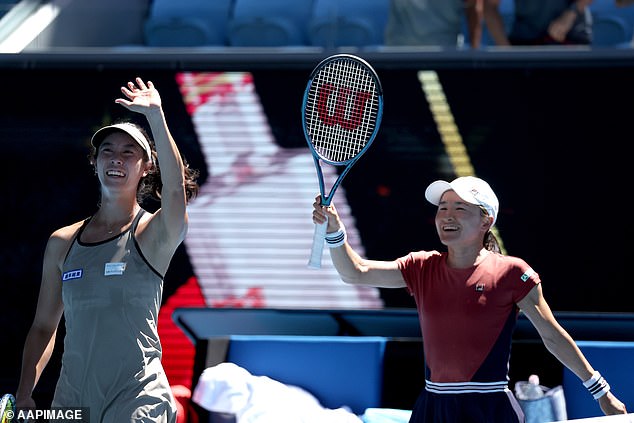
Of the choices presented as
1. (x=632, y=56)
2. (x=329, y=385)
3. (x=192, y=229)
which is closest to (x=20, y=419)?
(x=329, y=385)

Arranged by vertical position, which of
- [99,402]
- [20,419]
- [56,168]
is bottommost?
[56,168]

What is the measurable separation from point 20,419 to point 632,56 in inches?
164

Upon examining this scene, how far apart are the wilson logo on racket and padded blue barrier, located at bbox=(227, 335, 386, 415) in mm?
1494

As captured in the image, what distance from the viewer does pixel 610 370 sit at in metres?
5.30

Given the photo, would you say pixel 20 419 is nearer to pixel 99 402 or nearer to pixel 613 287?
pixel 99 402

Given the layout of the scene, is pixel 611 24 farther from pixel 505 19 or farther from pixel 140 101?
pixel 140 101

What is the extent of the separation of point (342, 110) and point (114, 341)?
58.0 inches

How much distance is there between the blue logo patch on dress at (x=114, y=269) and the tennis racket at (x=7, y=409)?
0.52 metres

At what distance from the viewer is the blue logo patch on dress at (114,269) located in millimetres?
3404

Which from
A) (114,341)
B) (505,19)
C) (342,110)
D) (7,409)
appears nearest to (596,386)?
(342,110)

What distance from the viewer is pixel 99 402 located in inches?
132

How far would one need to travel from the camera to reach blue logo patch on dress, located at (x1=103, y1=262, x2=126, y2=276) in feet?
11.2

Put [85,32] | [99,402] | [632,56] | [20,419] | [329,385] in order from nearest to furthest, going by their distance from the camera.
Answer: [99,402], [20,419], [329,385], [632,56], [85,32]

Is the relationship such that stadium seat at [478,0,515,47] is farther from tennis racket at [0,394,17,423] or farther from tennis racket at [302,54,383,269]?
tennis racket at [0,394,17,423]
